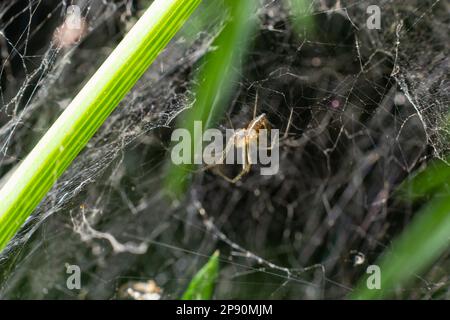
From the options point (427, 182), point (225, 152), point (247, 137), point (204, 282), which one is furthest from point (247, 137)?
point (427, 182)

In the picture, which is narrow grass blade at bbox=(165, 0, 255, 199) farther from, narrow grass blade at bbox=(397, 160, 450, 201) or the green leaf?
narrow grass blade at bbox=(397, 160, 450, 201)

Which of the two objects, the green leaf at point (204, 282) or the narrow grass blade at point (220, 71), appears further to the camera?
the narrow grass blade at point (220, 71)

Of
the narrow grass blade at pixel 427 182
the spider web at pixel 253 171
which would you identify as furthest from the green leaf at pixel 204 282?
the narrow grass blade at pixel 427 182

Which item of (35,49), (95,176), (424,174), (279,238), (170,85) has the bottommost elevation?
(279,238)

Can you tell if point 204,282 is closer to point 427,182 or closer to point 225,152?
point 225,152

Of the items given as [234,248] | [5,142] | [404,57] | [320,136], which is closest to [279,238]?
[234,248]

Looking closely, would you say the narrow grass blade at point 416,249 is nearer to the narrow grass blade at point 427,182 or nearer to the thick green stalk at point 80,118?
the narrow grass blade at point 427,182

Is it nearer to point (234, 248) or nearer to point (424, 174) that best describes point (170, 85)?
point (234, 248)
